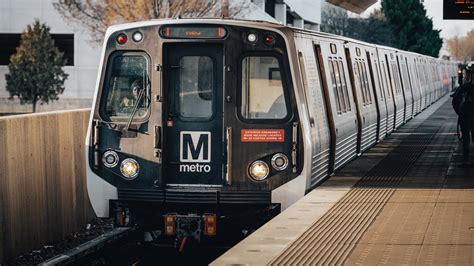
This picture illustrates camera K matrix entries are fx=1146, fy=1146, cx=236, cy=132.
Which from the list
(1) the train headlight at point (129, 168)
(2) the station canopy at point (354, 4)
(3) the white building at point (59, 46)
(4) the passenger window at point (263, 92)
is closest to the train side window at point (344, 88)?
(4) the passenger window at point (263, 92)

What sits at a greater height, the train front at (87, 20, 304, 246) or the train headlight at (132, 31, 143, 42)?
the train headlight at (132, 31, 143, 42)

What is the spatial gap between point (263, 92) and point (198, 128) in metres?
0.81

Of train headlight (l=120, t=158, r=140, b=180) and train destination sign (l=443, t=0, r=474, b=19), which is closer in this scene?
train headlight (l=120, t=158, r=140, b=180)

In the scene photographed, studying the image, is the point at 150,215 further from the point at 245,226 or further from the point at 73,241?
the point at 73,241

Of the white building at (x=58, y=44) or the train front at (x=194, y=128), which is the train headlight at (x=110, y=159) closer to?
the train front at (x=194, y=128)

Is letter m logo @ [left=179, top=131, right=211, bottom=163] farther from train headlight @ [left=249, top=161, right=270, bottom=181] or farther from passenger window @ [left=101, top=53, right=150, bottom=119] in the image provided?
passenger window @ [left=101, top=53, right=150, bottom=119]

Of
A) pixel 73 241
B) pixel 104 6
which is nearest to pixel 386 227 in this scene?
pixel 73 241

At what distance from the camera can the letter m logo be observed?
40.8 feet

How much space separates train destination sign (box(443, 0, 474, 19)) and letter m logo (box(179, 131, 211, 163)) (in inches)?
518

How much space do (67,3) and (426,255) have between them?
2879 centimetres

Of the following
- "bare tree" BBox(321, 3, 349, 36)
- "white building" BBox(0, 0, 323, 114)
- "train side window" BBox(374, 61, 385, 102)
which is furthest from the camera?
"bare tree" BBox(321, 3, 349, 36)

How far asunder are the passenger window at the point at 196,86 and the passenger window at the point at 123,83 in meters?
0.43

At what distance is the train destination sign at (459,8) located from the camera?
24.3 meters

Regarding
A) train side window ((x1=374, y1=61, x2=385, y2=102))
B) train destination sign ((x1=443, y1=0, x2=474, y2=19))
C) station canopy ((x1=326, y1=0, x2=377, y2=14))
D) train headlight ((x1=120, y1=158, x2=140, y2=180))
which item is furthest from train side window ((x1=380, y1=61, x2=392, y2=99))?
train headlight ((x1=120, y1=158, x2=140, y2=180))
